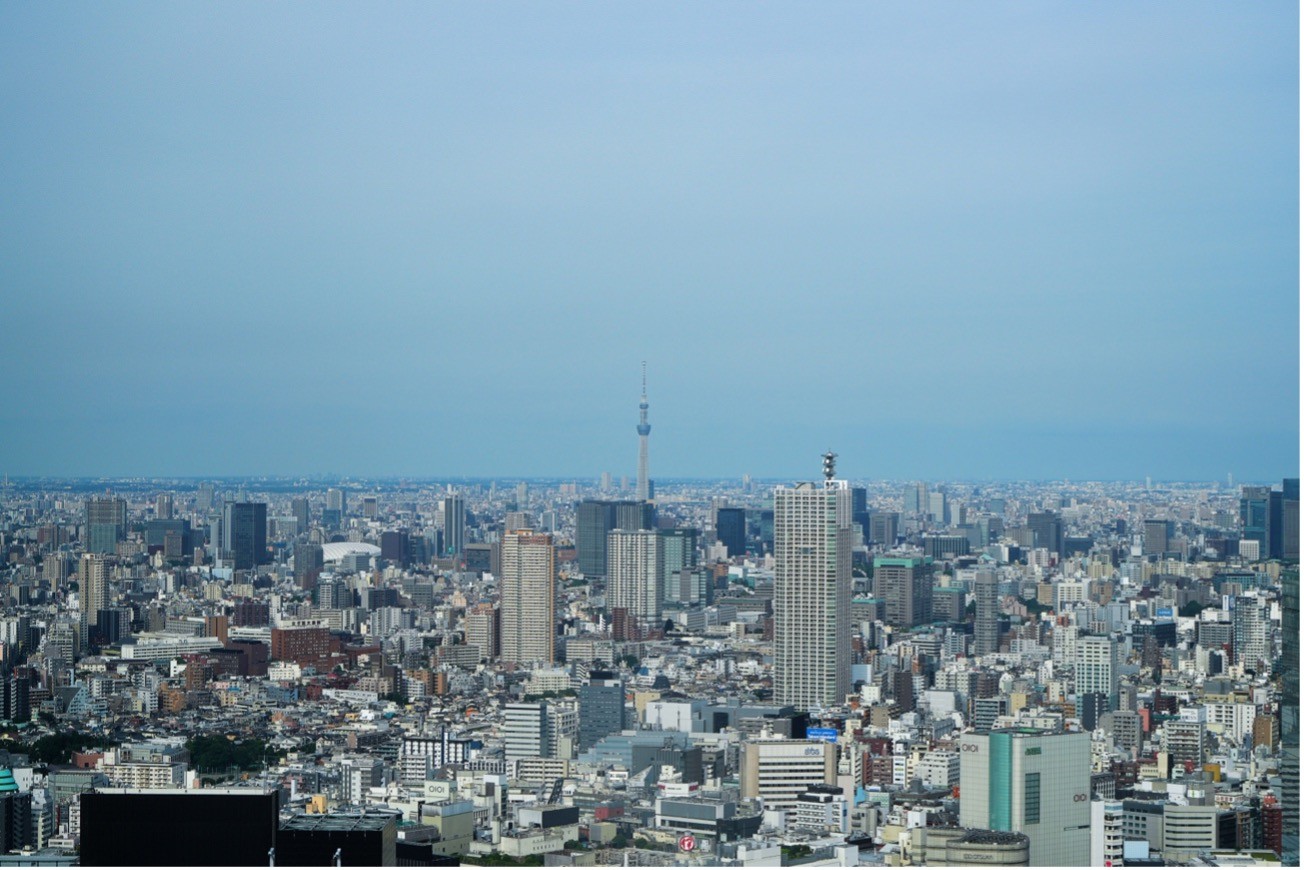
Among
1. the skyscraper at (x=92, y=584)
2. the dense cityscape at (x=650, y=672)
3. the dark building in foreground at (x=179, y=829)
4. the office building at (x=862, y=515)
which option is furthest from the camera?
the office building at (x=862, y=515)

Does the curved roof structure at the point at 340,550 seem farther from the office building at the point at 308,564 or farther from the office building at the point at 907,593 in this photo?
the office building at the point at 907,593

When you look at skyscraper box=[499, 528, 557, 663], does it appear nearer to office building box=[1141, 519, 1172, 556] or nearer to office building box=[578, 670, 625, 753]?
office building box=[578, 670, 625, 753]

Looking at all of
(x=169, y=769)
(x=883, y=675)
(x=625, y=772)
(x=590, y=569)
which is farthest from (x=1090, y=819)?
(x=590, y=569)

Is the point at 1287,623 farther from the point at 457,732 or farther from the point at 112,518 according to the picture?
the point at 112,518

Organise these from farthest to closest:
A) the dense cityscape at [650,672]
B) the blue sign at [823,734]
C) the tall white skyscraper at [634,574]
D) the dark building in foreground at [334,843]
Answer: the tall white skyscraper at [634,574] → the blue sign at [823,734] → the dense cityscape at [650,672] → the dark building in foreground at [334,843]

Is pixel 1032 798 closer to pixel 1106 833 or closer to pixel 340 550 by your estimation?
pixel 1106 833

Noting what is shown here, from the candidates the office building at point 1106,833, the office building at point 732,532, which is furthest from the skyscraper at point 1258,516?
the office building at point 732,532
